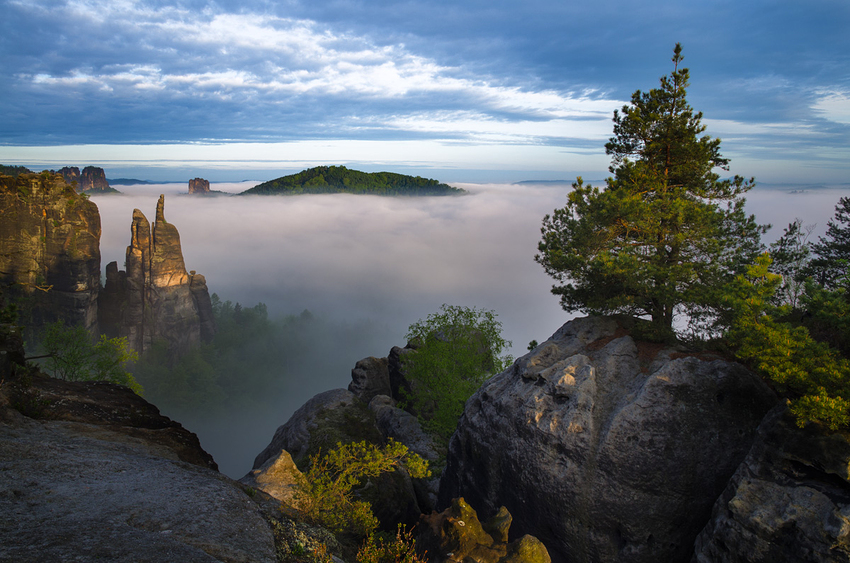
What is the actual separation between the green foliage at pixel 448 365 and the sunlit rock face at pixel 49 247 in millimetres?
63443

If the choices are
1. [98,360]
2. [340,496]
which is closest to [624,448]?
[340,496]

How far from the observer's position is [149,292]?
9550 centimetres

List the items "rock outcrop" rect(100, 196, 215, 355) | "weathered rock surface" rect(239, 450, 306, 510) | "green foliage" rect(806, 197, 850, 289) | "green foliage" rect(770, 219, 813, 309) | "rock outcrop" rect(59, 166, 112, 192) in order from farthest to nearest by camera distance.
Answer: "rock outcrop" rect(59, 166, 112, 192) < "rock outcrop" rect(100, 196, 215, 355) < "green foliage" rect(806, 197, 850, 289) < "green foliage" rect(770, 219, 813, 309) < "weathered rock surface" rect(239, 450, 306, 510)

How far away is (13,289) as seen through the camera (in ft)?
224

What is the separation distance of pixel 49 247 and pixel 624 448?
305ft

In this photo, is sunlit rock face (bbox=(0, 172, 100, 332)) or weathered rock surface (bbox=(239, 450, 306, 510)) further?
sunlit rock face (bbox=(0, 172, 100, 332))

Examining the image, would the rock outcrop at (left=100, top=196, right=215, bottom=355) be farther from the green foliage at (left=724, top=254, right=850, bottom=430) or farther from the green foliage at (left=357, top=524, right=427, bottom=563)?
the green foliage at (left=724, top=254, right=850, bottom=430)

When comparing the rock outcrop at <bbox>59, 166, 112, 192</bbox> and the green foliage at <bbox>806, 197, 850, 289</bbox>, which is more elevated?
the rock outcrop at <bbox>59, 166, 112, 192</bbox>

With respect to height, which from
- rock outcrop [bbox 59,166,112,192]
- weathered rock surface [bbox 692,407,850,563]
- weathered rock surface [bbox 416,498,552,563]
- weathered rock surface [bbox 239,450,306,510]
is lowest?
weathered rock surface [bbox 239,450,306,510]

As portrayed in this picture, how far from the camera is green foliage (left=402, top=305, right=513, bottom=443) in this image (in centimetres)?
3591

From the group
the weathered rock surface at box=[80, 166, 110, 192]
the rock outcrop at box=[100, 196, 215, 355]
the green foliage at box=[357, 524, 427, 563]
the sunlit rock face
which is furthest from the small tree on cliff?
the weathered rock surface at box=[80, 166, 110, 192]

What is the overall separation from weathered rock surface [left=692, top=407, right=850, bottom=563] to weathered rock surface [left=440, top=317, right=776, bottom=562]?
2143 mm

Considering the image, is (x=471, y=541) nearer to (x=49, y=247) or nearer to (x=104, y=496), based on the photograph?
(x=104, y=496)

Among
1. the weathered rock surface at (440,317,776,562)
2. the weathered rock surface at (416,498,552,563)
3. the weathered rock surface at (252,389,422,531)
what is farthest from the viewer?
the weathered rock surface at (252,389,422,531)
